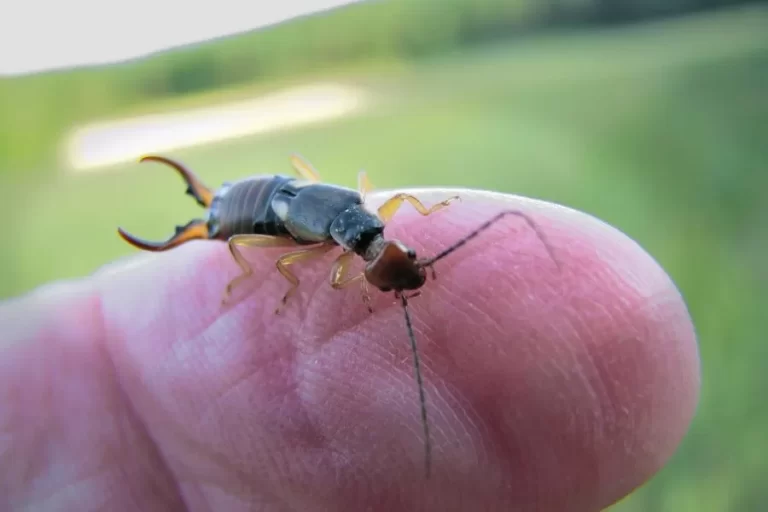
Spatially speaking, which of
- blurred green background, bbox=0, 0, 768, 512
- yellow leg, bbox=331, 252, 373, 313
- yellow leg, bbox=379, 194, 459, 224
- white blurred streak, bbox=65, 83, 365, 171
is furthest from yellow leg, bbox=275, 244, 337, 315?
white blurred streak, bbox=65, 83, 365, 171

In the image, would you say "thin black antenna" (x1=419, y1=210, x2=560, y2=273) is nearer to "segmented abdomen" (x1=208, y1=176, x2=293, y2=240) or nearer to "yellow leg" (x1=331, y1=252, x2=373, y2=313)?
"yellow leg" (x1=331, y1=252, x2=373, y2=313)

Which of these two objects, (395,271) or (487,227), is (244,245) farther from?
(487,227)

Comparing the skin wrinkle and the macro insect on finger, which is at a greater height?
the macro insect on finger

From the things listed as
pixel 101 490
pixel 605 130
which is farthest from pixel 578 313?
pixel 605 130

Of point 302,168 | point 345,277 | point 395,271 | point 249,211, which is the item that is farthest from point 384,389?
point 302,168

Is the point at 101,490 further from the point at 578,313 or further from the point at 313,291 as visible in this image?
the point at 578,313
